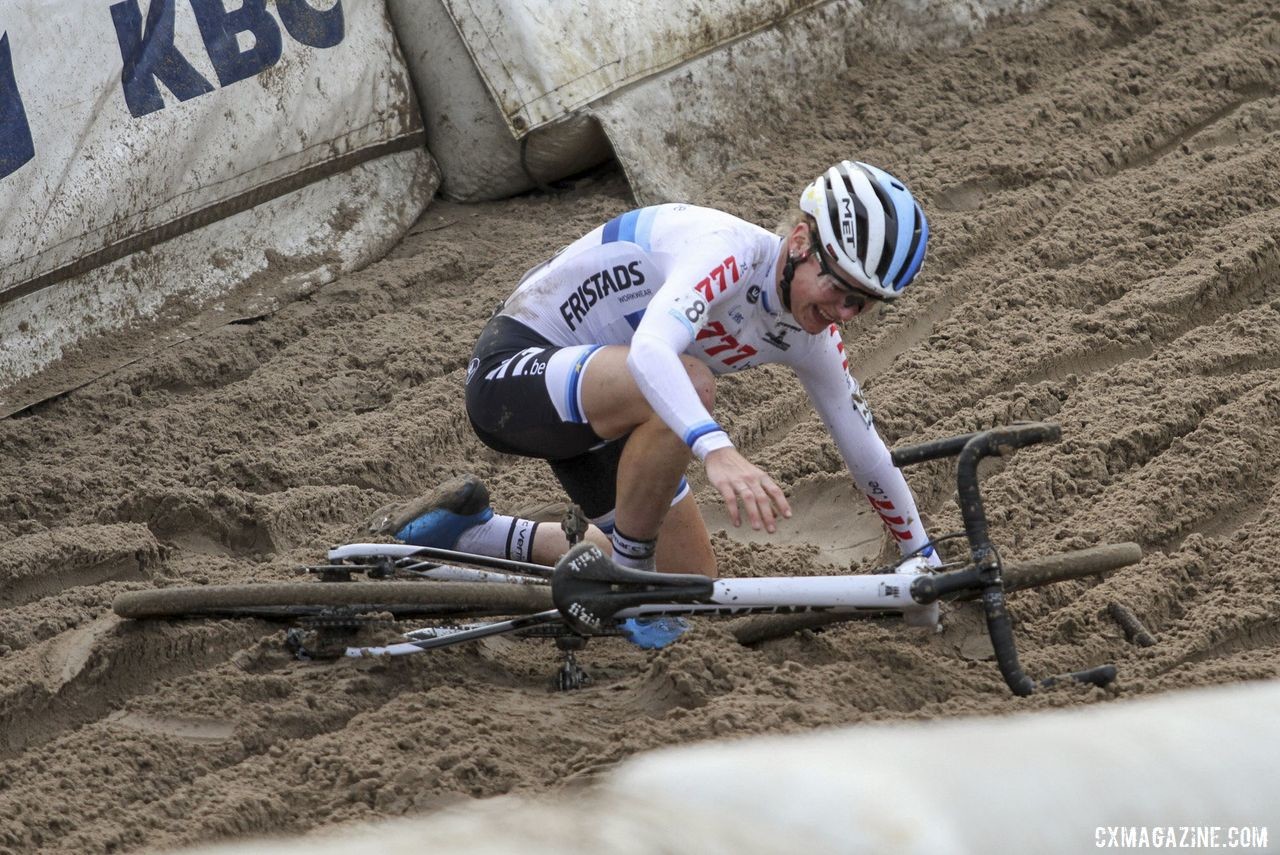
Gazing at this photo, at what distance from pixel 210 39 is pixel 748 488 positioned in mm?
3872

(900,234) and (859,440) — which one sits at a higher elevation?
(900,234)

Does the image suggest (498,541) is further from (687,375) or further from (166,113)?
(166,113)

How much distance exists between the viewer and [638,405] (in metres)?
3.67

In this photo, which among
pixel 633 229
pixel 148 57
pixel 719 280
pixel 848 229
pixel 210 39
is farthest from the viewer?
pixel 210 39

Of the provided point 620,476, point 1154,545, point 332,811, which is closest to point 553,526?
point 620,476

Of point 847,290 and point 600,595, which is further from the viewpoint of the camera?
point 847,290

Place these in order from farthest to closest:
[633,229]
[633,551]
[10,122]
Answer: [10,122] < [633,229] < [633,551]

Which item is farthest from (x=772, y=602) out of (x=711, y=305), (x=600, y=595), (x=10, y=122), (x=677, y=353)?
(x=10, y=122)

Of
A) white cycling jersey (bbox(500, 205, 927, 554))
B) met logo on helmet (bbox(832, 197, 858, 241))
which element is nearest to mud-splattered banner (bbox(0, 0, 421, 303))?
white cycling jersey (bbox(500, 205, 927, 554))

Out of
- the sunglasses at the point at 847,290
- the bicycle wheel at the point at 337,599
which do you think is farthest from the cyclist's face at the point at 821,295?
the bicycle wheel at the point at 337,599

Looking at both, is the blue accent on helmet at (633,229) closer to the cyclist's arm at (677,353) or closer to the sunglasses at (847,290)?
the cyclist's arm at (677,353)

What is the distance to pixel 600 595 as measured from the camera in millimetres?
3449

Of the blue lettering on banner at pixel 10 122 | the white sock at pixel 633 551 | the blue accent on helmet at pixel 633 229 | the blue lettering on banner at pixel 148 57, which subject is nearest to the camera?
the white sock at pixel 633 551

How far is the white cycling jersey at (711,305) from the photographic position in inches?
147
